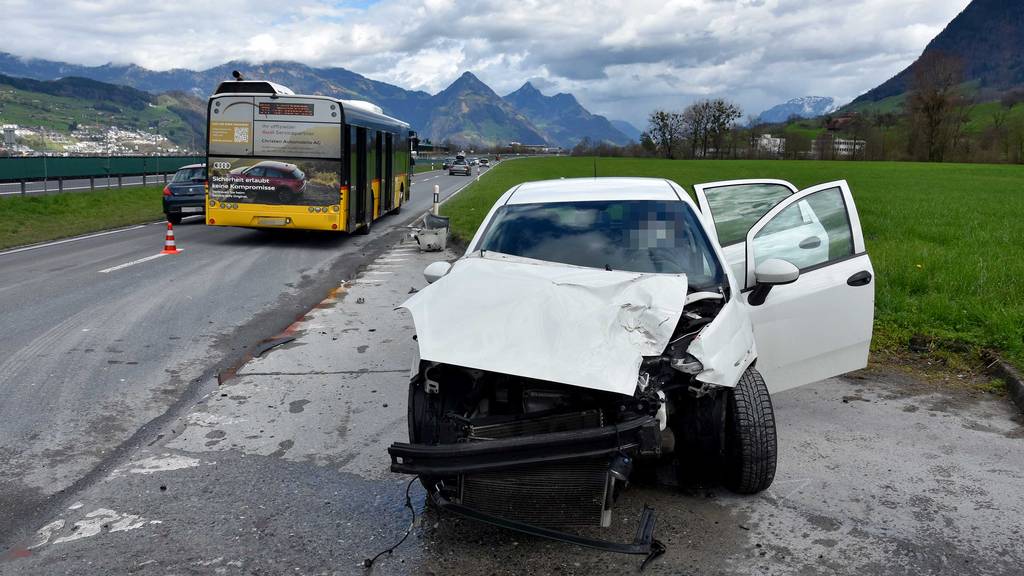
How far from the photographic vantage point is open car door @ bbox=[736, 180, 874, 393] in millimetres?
5414

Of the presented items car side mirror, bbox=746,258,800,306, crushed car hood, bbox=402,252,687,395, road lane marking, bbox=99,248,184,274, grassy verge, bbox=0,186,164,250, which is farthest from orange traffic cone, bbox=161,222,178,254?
car side mirror, bbox=746,258,800,306

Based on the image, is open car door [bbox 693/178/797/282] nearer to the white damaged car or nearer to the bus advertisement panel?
the white damaged car

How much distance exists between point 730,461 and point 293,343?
5.11m

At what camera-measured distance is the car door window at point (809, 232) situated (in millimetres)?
5957

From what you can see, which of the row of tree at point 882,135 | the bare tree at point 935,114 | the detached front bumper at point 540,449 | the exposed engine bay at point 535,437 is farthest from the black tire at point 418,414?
the bare tree at point 935,114

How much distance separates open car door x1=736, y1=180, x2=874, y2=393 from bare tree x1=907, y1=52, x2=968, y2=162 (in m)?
95.9

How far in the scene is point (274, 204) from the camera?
56.1 ft

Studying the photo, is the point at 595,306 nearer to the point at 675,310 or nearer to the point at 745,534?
the point at 675,310

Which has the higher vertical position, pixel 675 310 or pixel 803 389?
pixel 675 310

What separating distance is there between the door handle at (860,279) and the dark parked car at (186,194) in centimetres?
1968

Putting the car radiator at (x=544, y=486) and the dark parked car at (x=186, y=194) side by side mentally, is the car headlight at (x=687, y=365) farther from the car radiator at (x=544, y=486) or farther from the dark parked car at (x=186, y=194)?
the dark parked car at (x=186, y=194)

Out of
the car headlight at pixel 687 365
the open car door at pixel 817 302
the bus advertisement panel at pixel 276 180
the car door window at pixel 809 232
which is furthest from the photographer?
the bus advertisement panel at pixel 276 180

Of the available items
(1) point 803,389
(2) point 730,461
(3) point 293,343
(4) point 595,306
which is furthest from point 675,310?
(3) point 293,343

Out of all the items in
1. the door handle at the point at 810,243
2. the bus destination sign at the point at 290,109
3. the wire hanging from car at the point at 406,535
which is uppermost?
the bus destination sign at the point at 290,109
